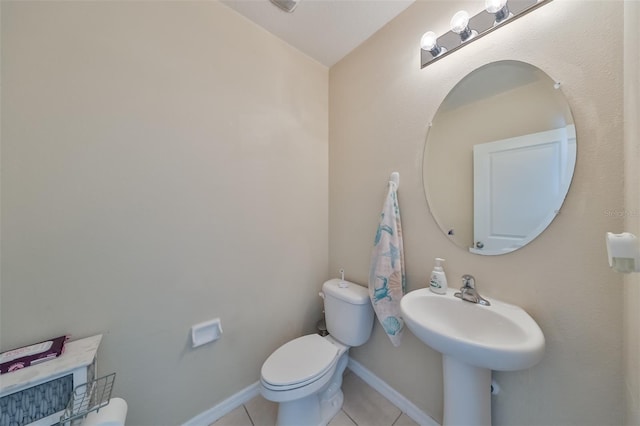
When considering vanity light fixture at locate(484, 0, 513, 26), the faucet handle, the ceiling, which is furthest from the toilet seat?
the ceiling

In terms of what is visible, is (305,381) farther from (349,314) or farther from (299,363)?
(349,314)

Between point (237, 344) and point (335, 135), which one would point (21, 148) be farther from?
point (335, 135)

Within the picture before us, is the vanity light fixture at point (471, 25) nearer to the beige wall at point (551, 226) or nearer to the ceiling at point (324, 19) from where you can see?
the beige wall at point (551, 226)

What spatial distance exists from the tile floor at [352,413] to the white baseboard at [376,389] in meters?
0.02

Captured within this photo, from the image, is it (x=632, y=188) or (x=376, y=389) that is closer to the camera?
(x=632, y=188)

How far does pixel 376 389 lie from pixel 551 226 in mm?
1388

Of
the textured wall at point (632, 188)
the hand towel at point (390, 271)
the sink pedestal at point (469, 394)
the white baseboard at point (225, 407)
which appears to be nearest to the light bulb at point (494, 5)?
the textured wall at point (632, 188)

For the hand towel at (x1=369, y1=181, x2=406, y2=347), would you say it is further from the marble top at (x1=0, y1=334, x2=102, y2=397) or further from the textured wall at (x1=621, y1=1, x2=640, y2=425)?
the marble top at (x1=0, y1=334, x2=102, y2=397)

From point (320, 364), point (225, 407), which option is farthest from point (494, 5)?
point (225, 407)

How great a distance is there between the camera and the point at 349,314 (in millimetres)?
1321

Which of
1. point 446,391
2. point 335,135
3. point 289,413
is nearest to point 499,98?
point 335,135

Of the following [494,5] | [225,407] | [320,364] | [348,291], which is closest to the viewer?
[494,5]

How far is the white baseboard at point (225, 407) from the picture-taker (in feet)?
3.74

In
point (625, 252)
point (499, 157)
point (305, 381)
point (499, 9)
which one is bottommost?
point (305, 381)
